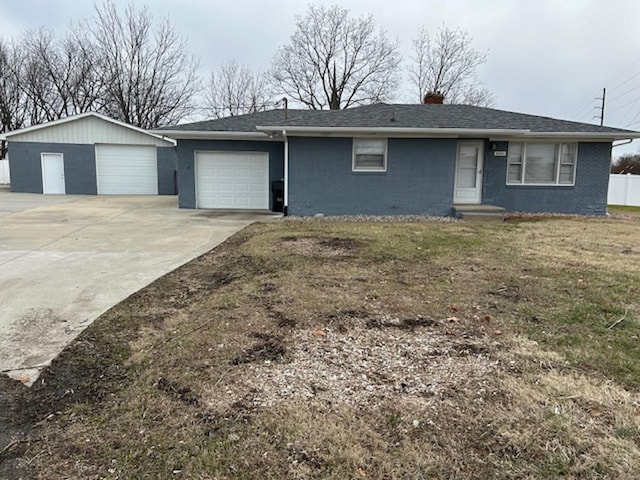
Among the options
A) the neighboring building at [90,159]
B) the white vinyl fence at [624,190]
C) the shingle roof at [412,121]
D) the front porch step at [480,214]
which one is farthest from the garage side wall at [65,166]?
the white vinyl fence at [624,190]

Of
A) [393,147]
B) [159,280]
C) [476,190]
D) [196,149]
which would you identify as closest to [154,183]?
[196,149]

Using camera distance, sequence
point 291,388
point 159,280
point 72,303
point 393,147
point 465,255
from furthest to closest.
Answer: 1. point 393,147
2. point 465,255
3. point 159,280
4. point 72,303
5. point 291,388

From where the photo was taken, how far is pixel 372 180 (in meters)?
12.4

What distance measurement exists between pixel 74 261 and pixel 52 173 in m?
16.6

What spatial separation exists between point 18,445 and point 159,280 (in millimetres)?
3343

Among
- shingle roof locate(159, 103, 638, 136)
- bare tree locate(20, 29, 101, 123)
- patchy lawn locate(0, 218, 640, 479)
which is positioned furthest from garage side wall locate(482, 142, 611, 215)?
bare tree locate(20, 29, 101, 123)

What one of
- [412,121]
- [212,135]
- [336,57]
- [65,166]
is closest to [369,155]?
[412,121]

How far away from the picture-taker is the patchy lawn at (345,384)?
2.15 meters

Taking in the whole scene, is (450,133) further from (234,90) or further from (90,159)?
(234,90)

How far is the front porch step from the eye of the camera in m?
11.7

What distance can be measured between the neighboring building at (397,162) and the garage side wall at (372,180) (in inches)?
1.1

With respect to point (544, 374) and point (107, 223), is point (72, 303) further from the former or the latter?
point (107, 223)

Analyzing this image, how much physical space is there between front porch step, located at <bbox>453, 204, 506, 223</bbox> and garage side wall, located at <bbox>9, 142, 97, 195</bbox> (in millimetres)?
16412

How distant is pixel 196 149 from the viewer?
14.5 metres
